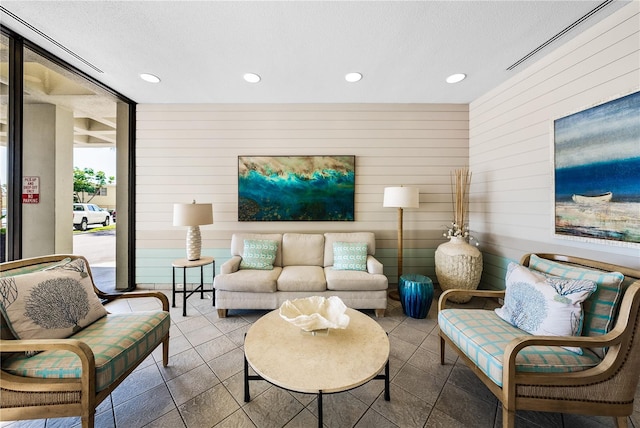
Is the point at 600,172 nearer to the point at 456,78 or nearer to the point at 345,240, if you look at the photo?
the point at 456,78

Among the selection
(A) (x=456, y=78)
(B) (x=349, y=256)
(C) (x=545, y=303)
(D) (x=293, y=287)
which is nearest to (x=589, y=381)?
(C) (x=545, y=303)

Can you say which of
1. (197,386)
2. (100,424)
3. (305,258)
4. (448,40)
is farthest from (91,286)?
(448,40)

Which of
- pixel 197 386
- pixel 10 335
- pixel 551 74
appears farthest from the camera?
pixel 551 74

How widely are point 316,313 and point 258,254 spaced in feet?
5.08

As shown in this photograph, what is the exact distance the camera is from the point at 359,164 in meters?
3.35

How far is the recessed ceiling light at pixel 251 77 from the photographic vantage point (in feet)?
8.44

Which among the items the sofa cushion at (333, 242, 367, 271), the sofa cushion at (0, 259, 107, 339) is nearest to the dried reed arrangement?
the sofa cushion at (333, 242, 367, 271)

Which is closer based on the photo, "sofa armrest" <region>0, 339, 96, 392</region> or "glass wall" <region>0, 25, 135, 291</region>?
"sofa armrest" <region>0, 339, 96, 392</region>

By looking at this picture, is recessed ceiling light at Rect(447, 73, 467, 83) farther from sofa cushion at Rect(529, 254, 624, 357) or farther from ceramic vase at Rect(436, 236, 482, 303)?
sofa cushion at Rect(529, 254, 624, 357)

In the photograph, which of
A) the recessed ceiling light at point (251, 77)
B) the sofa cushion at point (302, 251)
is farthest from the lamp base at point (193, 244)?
the recessed ceiling light at point (251, 77)

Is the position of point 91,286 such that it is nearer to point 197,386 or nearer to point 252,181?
point 197,386

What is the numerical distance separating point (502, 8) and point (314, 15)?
1.40 meters

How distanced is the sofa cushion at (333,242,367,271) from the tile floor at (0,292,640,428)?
1004mm

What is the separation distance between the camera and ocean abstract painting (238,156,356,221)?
3311mm
